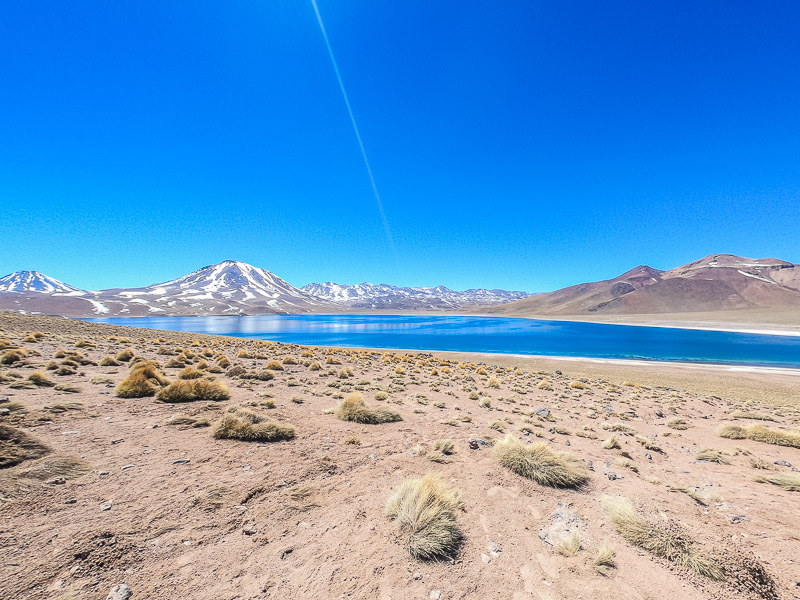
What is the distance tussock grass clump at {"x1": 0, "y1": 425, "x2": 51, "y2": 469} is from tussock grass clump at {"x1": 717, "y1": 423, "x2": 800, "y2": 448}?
15777 millimetres

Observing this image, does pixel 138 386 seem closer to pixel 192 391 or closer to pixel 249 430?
pixel 192 391

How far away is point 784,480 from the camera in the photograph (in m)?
5.43

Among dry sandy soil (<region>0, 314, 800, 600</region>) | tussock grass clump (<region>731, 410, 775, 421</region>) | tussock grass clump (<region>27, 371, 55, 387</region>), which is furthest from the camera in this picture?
tussock grass clump (<region>731, 410, 775, 421</region>)

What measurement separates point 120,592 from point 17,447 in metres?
3.75

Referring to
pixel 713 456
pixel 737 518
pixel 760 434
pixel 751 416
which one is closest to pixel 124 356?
pixel 737 518

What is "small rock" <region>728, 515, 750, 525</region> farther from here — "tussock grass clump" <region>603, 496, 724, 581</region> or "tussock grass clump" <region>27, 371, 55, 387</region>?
"tussock grass clump" <region>27, 371, 55, 387</region>

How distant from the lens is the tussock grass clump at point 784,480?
5.34 metres

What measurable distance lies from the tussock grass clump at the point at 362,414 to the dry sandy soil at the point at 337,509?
335mm

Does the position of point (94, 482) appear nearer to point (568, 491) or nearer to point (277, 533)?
point (277, 533)

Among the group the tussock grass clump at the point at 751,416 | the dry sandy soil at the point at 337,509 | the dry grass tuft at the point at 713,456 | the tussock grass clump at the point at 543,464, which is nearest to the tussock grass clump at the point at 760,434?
the dry sandy soil at the point at 337,509

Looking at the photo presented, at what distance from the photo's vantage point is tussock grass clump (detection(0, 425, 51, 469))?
421cm

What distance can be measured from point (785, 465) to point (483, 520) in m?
7.69

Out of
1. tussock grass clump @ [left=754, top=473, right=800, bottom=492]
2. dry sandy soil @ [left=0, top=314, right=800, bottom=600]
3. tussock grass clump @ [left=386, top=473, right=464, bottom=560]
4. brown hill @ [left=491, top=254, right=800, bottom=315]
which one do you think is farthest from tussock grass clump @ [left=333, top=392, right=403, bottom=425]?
brown hill @ [left=491, top=254, right=800, bottom=315]

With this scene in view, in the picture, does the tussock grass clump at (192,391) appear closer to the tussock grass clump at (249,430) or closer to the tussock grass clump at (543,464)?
the tussock grass clump at (249,430)
